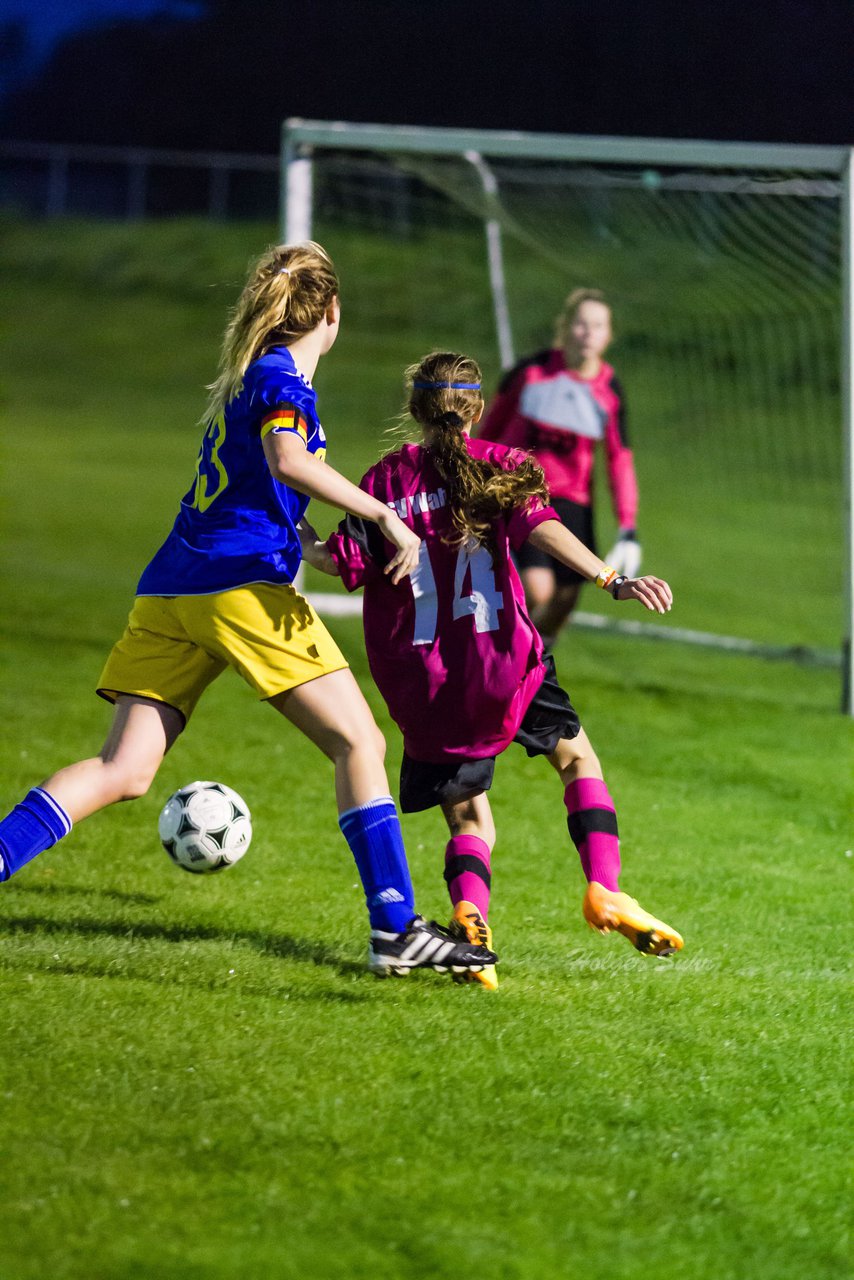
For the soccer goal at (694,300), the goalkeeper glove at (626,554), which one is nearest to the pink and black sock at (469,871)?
the goalkeeper glove at (626,554)

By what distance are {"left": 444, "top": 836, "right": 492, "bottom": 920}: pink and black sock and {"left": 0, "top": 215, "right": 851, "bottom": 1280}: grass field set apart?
242 millimetres

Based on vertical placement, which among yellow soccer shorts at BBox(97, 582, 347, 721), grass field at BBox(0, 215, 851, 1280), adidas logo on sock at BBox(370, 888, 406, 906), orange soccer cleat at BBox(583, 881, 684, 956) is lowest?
grass field at BBox(0, 215, 851, 1280)

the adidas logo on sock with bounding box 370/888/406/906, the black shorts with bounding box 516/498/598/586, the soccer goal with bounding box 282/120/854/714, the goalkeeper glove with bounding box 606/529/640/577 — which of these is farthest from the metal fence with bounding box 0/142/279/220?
the adidas logo on sock with bounding box 370/888/406/906

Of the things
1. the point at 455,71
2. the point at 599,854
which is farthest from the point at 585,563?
the point at 455,71

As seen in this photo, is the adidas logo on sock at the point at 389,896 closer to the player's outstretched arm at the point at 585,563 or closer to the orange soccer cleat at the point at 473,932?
the orange soccer cleat at the point at 473,932

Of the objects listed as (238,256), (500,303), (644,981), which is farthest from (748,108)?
(644,981)

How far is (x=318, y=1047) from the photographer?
373 cm

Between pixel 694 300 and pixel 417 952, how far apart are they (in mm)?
9263

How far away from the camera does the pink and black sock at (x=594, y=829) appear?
A: 14.3ft

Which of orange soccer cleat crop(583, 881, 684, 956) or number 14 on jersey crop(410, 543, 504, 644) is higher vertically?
number 14 on jersey crop(410, 543, 504, 644)

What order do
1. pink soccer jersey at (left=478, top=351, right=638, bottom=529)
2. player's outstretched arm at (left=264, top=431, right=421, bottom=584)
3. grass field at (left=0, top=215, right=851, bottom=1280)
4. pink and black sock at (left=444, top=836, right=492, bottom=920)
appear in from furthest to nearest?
pink soccer jersey at (left=478, top=351, right=638, bottom=529) → pink and black sock at (left=444, top=836, right=492, bottom=920) → player's outstretched arm at (left=264, top=431, right=421, bottom=584) → grass field at (left=0, top=215, right=851, bottom=1280)

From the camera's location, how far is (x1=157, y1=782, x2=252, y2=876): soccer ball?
15.9 ft

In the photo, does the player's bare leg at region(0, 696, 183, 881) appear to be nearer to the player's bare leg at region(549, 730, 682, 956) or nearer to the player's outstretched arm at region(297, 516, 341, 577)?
the player's outstretched arm at region(297, 516, 341, 577)

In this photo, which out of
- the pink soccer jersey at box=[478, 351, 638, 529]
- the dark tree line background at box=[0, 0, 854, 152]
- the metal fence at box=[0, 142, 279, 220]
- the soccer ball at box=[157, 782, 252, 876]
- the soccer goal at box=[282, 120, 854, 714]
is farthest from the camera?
the metal fence at box=[0, 142, 279, 220]
